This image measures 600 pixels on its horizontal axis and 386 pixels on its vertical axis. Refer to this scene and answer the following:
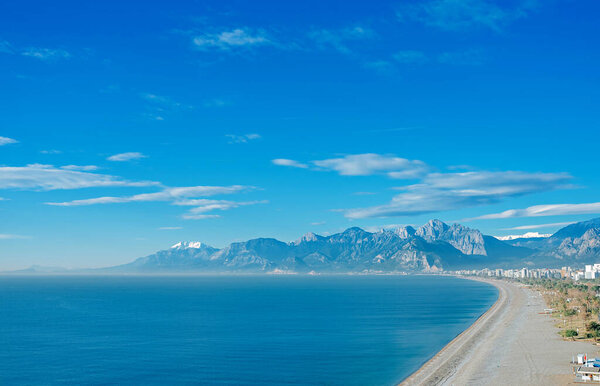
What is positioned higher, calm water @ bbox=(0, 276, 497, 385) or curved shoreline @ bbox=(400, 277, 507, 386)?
curved shoreline @ bbox=(400, 277, 507, 386)

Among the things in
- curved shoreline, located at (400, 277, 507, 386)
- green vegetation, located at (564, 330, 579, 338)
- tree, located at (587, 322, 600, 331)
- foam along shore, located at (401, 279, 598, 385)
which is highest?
tree, located at (587, 322, 600, 331)

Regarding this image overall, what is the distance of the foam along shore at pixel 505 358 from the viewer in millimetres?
57875

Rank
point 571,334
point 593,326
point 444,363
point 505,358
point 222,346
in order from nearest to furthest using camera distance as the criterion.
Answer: point 444,363 → point 505,358 → point 571,334 → point 222,346 → point 593,326

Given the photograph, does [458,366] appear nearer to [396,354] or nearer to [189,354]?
[396,354]

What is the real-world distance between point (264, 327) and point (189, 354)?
36.4 m

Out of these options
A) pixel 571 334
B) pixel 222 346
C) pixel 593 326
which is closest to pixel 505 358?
pixel 571 334

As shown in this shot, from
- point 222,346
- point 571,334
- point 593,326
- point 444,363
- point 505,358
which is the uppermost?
point 593,326

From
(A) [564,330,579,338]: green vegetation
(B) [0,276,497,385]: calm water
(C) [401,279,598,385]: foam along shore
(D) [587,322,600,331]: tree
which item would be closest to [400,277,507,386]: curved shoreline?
(C) [401,279,598,385]: foam along shore

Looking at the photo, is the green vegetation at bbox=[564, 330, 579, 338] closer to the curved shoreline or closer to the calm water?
the curved shoreline

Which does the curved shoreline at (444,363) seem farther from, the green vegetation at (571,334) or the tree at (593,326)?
the tree at (593,326)

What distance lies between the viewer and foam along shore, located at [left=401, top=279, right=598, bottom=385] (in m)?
57.9

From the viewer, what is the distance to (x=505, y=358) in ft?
232

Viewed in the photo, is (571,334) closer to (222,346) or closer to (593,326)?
(593,326)

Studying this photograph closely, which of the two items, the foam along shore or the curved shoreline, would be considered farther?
the curved shoreline
